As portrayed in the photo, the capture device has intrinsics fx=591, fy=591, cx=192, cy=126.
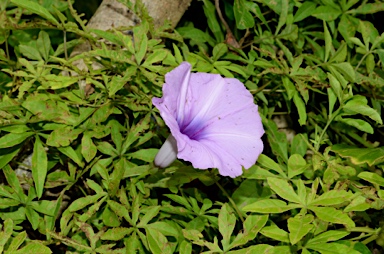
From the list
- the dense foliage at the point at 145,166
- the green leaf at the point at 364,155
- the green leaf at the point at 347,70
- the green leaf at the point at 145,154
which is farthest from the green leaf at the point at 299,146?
the green leaf at the point at 145,154

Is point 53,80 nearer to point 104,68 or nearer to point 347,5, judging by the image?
point 104,68

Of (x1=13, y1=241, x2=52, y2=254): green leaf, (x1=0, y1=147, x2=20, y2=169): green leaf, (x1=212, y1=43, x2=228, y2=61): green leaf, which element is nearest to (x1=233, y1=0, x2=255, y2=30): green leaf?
(x1=212, y1=43, x2=228, y2=61): green leaf

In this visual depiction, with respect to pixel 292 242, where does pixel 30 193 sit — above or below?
below

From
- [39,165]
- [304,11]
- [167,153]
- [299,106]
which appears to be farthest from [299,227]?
[304,11]

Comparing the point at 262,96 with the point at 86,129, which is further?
the point at 262,96

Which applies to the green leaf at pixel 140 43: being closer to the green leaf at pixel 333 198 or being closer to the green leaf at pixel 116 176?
the green leaf at pixel 116 176

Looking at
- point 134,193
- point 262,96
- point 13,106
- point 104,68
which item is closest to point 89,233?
point 134,193
